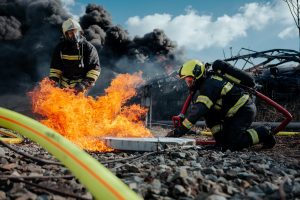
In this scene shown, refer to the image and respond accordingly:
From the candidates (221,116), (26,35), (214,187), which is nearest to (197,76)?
(221,116)

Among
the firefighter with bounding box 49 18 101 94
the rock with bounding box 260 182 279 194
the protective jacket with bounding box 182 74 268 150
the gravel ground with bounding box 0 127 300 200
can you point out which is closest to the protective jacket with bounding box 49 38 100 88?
the firefighter with bounding box 49 18 101 94

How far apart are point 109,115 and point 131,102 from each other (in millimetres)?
10057

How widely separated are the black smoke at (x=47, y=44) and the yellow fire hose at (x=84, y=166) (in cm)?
2520

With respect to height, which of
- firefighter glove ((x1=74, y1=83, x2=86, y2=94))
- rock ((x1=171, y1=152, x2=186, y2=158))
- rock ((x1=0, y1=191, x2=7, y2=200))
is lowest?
rock ((x1=0, y1=191, x2=7, y2=200))

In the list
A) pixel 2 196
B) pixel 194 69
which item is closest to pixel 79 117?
pixel 194 69

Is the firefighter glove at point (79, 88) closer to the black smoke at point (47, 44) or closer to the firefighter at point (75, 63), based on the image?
the firefighter at point (75, 63)

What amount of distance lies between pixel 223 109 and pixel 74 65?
3363 mm

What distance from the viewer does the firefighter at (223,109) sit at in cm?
604

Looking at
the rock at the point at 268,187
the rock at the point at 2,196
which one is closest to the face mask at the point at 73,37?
the rock at the point at 2,196

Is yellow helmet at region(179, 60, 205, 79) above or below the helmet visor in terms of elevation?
below

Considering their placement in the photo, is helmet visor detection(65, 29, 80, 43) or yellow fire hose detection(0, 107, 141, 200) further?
helmet visor detection(65, 29, 80, 43)

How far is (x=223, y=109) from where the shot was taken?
6.45 m

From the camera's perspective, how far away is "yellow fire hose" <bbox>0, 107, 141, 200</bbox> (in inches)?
83.3

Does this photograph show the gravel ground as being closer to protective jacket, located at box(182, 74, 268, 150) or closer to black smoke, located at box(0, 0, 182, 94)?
protective jacket, located at box(182, 74, 268, 150)
